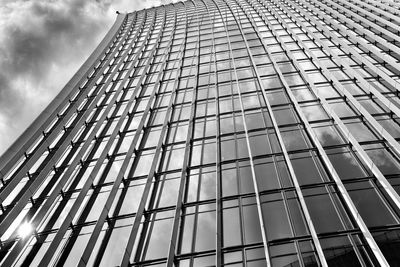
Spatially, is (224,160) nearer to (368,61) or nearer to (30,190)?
(30,190)

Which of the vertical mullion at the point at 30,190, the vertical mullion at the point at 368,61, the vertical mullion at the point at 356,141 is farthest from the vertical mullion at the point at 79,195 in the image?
the vertical mullion at the point at 368,61

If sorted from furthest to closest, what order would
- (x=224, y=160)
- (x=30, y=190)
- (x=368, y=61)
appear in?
(x=368, y=61) → (x=224, y=160) → (x=30, y=190)

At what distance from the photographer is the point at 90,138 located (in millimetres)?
23906

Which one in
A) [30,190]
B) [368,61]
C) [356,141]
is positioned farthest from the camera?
[368,61]

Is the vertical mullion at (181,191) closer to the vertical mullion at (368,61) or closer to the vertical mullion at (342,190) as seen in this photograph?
the vertical mullion at (342,190)

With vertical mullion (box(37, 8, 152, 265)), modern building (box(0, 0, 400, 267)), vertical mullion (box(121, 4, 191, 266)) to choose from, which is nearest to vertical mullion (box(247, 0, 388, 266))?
modern building (box(0, 0, 400, 267))

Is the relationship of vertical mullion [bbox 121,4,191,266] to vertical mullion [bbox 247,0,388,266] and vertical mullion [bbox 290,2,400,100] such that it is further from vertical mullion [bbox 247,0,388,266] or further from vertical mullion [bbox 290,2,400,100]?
vertical mullion [bbox 290,2,400,100]

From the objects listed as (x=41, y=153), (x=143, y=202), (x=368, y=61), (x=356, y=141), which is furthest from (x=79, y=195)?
(x=368, y=61)

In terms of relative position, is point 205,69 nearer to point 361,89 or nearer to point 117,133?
point 117,133

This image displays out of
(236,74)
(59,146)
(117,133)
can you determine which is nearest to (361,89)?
(236,74)

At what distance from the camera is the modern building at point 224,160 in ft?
49.7

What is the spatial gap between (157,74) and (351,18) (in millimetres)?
21563

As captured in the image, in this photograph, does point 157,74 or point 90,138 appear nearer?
point 90,138

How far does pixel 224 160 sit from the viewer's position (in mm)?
20625
